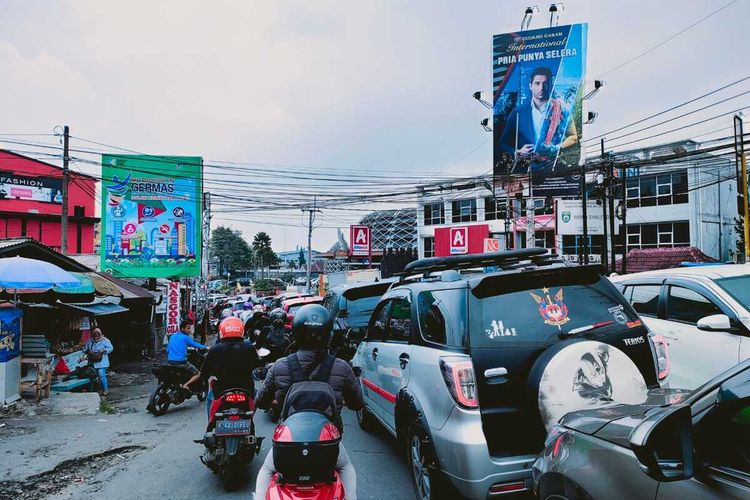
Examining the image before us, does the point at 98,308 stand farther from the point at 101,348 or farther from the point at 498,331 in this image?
the point at 498,331

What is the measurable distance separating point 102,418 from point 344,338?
170 inches

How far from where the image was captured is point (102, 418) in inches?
344

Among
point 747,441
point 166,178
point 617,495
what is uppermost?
point 166,178

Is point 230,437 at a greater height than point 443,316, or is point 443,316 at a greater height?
point 443,316

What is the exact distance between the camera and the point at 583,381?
11.4ft

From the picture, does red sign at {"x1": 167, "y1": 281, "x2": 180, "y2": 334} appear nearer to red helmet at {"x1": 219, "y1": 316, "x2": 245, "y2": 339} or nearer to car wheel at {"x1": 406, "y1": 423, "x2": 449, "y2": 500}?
red helmet at {"x1": 219, "y1": 316, "x2": 245, "y2": 339}

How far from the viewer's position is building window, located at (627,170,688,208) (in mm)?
32281

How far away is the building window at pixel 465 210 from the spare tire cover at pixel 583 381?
135 ft

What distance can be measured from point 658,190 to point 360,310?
100 ft

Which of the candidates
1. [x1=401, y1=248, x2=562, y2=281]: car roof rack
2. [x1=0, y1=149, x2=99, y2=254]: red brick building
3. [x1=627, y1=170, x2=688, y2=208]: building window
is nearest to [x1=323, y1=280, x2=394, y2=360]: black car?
[x1=401, y1=248, x2=562, y2=281]: car roof rack

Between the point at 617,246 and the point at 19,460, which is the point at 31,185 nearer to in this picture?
the point at 19,460

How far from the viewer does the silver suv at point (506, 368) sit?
3449mm

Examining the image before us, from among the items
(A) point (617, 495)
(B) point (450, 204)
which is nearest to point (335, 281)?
(B) point (450, 204)

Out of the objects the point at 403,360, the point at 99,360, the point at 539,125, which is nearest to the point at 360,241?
the point at 539,125
